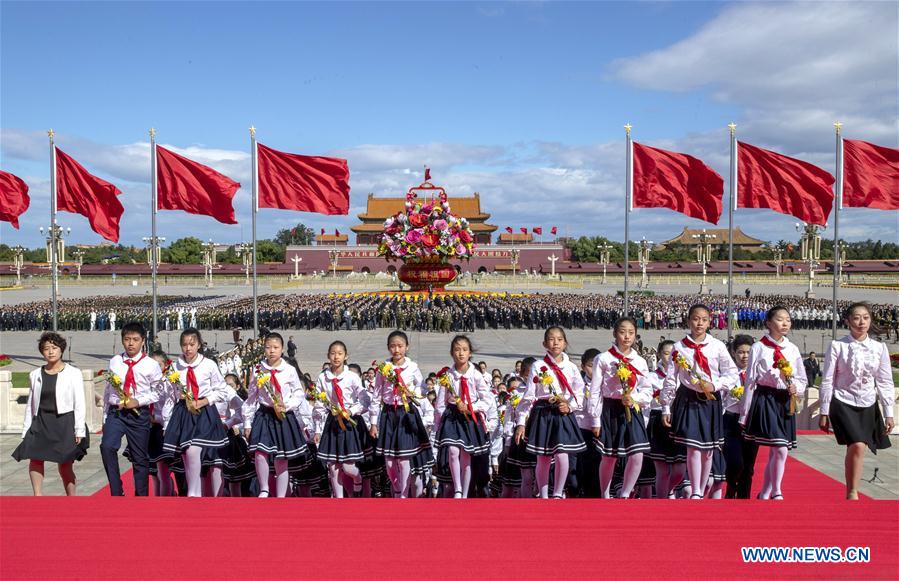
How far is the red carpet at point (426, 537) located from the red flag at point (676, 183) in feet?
26.0

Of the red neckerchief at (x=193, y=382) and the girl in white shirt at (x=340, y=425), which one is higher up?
the red neckerchief at (x=193, y=382)

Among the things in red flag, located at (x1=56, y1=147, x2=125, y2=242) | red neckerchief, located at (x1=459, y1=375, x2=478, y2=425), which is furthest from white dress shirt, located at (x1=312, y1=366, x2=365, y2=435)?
red flag, located at (x1=56, y1=147, x2=125, y2=242)

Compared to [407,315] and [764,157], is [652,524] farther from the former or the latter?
[407,315]

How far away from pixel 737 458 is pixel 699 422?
0.79m

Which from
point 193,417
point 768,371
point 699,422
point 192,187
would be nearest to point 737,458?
point 699,422

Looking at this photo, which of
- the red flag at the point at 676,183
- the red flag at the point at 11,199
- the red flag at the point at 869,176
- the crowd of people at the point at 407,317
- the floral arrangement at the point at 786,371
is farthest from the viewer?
the crowd of people at the point at 407,317

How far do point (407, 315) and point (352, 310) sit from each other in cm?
255

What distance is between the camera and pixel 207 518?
3.85m

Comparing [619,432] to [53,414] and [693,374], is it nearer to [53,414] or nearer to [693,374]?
[693,374]

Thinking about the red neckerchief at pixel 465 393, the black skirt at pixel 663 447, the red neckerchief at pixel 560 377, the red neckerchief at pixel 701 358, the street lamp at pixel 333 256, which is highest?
the street lamp at pixel 333 256

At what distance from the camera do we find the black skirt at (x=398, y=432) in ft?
16.1

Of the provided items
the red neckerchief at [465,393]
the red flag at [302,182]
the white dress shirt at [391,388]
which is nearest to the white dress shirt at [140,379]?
the white dress shirt at [391,388]

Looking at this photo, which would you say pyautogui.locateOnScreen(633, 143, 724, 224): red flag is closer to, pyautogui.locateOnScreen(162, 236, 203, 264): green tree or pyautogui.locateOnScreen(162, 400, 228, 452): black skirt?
pyautogui.locateOnScreen(162, 400, 228, 452): black skirt

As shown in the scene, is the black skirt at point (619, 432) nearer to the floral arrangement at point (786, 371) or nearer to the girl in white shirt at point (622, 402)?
the girl in white shirt at point (622, 402)
